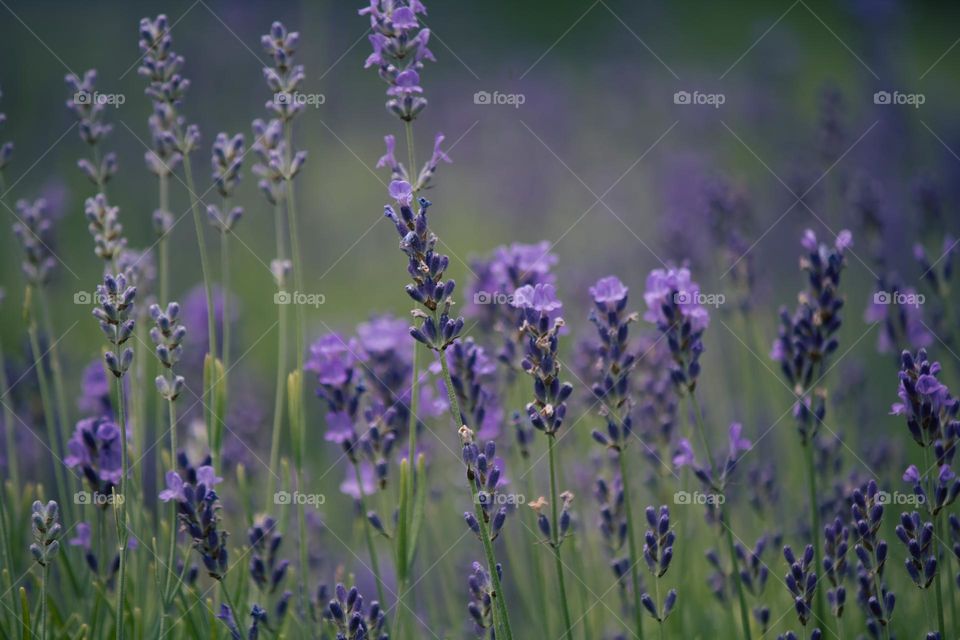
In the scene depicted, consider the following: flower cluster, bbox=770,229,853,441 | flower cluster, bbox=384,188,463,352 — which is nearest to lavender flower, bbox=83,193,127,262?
flower cluster, bbox=384,188,463,352

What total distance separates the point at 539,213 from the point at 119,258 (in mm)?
3935

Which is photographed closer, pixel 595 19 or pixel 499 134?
pixel 499 134

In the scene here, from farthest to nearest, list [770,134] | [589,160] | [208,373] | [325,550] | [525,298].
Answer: [589,160] < [770,134] < [325,550] < [208,373] < [525,298]

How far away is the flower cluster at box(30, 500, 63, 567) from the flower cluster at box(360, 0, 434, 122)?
102 centimetres

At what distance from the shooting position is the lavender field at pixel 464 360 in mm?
1829

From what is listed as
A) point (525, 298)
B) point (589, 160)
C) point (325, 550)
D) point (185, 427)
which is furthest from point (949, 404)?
point (589, 160)

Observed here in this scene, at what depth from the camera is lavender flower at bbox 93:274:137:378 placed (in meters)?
1.68

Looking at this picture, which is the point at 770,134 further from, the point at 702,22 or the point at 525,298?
the point at 525,298

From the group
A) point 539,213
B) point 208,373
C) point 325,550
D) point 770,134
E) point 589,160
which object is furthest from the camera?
point 589,160

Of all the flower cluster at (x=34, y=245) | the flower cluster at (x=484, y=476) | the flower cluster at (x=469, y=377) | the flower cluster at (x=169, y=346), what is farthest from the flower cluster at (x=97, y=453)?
the flower cluster at (x=484, y=476)

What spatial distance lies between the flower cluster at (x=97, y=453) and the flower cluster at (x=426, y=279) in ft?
2.61

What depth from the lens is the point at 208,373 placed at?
2033 millimetres

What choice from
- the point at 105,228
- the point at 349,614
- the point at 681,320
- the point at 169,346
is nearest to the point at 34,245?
the point at 105,228

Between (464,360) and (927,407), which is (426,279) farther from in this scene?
(927,407)
